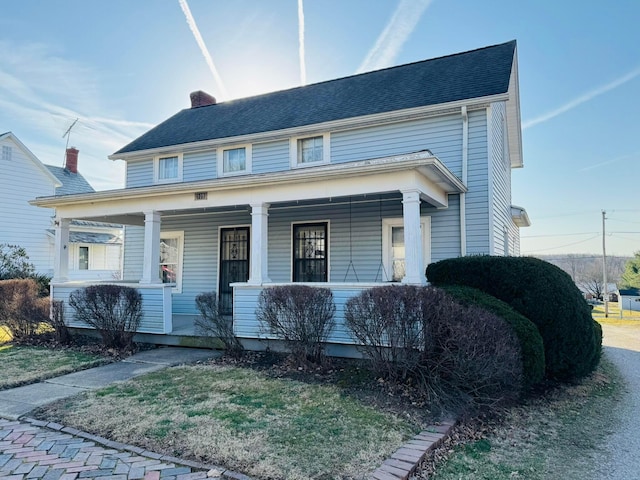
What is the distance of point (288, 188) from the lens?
7.02 m

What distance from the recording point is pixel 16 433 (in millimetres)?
3785

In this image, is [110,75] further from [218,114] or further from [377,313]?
[377,313]

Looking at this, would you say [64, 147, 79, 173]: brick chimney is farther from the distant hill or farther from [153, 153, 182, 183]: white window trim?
the distant hill

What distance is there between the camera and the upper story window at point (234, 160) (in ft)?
34.1

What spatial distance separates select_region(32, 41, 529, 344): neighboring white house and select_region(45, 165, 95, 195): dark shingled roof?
12094 mm

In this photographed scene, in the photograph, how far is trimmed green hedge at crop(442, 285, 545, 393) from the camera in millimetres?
4629

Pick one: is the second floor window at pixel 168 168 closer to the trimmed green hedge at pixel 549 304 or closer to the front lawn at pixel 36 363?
the front lawn at pixel 36 363

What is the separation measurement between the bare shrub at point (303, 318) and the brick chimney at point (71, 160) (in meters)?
22.0

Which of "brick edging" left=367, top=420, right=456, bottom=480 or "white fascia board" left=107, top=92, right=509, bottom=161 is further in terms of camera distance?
"white fascia board" left=107, top=92, right=509, bottom=161

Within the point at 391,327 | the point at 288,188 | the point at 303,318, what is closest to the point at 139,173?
the point at 288,188

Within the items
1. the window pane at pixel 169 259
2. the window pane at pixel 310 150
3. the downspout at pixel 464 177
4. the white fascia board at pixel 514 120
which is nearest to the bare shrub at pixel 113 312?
the window pane at pixel 169 259

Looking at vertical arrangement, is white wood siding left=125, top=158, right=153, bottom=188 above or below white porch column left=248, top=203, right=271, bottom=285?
above

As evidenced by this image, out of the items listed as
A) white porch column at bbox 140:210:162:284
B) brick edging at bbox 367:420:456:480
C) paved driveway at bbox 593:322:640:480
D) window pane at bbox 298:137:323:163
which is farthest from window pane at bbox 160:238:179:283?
paved driveway at bbox 593:322:640:480

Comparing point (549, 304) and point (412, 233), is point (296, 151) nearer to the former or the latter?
point (412, 233)
